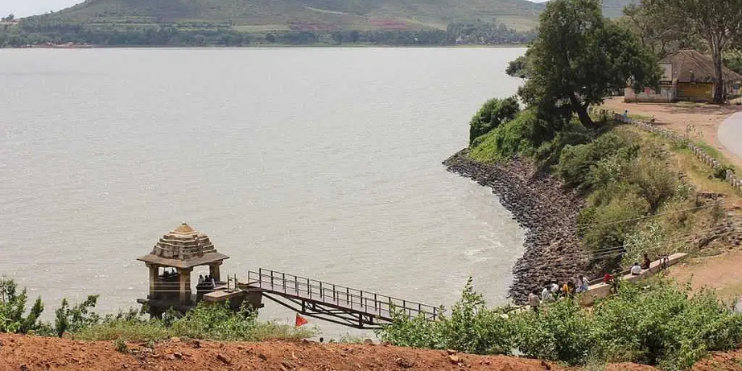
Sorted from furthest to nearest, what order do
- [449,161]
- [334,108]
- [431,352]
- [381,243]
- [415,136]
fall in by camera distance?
[334,108] → [415,136] → [449,161] → [381,243] → [431,352]

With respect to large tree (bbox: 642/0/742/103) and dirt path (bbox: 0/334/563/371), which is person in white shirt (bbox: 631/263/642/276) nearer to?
dirt path (bbox: 0/334/563/371)

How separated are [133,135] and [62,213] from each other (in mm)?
44885

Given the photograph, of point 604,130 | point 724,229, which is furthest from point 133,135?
point 724,229

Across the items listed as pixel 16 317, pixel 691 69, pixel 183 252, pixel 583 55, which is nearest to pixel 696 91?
pixel 691 69

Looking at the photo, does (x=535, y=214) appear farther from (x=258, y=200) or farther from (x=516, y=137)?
(x=516, y=137)

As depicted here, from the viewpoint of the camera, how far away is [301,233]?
56375 mm

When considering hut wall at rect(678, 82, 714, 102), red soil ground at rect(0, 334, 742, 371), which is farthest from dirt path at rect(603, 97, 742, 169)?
red soil ground at rect(0, 334, 742, 371)

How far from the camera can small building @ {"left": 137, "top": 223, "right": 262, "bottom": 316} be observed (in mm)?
35531

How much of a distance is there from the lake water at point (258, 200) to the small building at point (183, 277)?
14.5 feet

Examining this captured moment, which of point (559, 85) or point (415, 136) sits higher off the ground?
point (559, 85)

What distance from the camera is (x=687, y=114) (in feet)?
245

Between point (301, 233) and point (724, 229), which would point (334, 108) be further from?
point (724, 229)

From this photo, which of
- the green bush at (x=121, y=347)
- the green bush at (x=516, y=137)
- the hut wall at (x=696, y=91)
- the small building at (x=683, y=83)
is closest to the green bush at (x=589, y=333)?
the green bush at (x=121, y=347)

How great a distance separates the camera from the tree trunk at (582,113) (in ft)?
233
